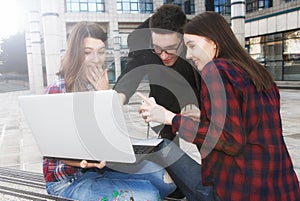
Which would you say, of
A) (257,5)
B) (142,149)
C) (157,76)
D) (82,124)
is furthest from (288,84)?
(82,124)

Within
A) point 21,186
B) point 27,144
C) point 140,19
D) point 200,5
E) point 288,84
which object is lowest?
point 288,84

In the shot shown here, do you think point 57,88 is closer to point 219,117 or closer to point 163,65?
point 219,117

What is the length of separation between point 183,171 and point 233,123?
1.75ft

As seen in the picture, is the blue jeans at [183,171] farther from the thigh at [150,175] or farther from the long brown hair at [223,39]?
the long brown hair at [223,39]

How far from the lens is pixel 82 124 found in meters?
1.34

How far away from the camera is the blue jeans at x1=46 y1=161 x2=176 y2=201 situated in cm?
157

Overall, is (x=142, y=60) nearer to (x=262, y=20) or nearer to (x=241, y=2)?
(x=241, y=2)

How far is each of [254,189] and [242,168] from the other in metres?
0.11

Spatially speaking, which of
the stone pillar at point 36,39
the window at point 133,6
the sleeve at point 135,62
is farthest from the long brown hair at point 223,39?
the window at point 133,6

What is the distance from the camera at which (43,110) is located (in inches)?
54.7

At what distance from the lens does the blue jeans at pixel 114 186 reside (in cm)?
157

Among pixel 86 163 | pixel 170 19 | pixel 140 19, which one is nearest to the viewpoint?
pixel 86 163

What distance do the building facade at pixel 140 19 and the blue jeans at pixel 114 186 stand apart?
538 centimetres

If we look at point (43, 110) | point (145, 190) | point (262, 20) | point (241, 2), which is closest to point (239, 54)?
point (145, 190)
